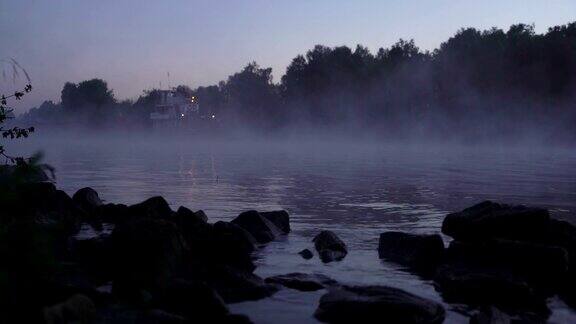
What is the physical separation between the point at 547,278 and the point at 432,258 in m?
2.24

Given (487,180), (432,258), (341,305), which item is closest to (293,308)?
(341,305)

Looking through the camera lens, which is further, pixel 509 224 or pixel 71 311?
pixel 509 224

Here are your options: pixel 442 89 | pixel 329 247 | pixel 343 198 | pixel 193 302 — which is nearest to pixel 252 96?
pixel 442 89

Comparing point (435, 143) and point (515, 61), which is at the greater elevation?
point (515, 61)

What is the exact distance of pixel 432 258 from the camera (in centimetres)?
1309

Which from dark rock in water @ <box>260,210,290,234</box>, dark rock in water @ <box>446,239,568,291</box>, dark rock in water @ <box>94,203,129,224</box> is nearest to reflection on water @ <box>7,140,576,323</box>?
dark rock in water @ <box>260,210,290,234</box>

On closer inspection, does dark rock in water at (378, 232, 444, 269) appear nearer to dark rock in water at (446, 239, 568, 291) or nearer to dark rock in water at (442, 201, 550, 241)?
dark rock in water at (442, 201, 550, 241)

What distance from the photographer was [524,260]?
39.2 feet

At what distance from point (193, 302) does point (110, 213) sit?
10452mm

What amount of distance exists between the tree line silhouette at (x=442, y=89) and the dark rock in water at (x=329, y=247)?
274 ft

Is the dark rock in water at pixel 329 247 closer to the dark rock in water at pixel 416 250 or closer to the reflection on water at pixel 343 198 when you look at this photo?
the reflection on water at pixel 343 198

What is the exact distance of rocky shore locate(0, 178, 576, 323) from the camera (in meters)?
7.85

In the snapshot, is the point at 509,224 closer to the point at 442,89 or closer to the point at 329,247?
the point at 329,247

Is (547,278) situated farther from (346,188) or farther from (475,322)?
(346,188)
